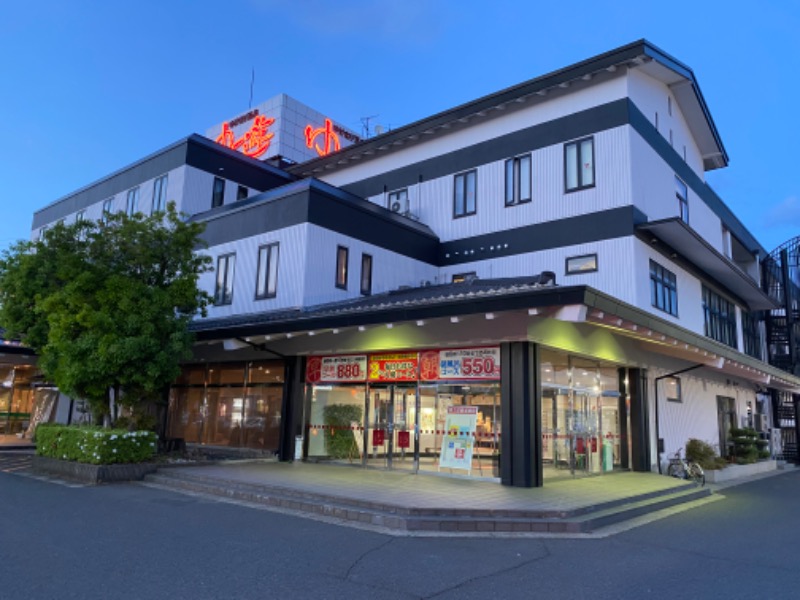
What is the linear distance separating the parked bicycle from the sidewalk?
1407 mm

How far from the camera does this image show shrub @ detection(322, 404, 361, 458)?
1476cm

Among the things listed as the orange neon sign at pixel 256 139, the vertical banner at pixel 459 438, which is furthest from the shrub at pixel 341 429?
the orange neon sign at pixel 256 139

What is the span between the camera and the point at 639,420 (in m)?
15.7

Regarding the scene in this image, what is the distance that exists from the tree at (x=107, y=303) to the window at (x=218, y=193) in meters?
7.48

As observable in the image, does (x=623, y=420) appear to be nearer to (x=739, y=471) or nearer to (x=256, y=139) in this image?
(x=739, y=471)

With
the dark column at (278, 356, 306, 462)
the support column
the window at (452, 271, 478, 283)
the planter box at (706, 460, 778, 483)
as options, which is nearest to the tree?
the dark column at (278, 356, 306, 462)

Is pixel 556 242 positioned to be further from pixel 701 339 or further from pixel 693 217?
pixel 693 217

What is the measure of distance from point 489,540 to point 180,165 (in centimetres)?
1845

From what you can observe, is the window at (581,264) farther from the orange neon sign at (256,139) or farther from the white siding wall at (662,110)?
the orange neon sign at (256,139)

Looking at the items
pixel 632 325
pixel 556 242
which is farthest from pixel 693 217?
pixel 632 325

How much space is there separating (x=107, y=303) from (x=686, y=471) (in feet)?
47.9

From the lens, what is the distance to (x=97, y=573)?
5.65 m

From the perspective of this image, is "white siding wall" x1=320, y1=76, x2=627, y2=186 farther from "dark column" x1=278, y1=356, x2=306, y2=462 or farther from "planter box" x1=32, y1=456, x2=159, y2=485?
"planter box" x1=32, y1=456, x2=159, y2=485

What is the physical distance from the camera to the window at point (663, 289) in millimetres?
16000
